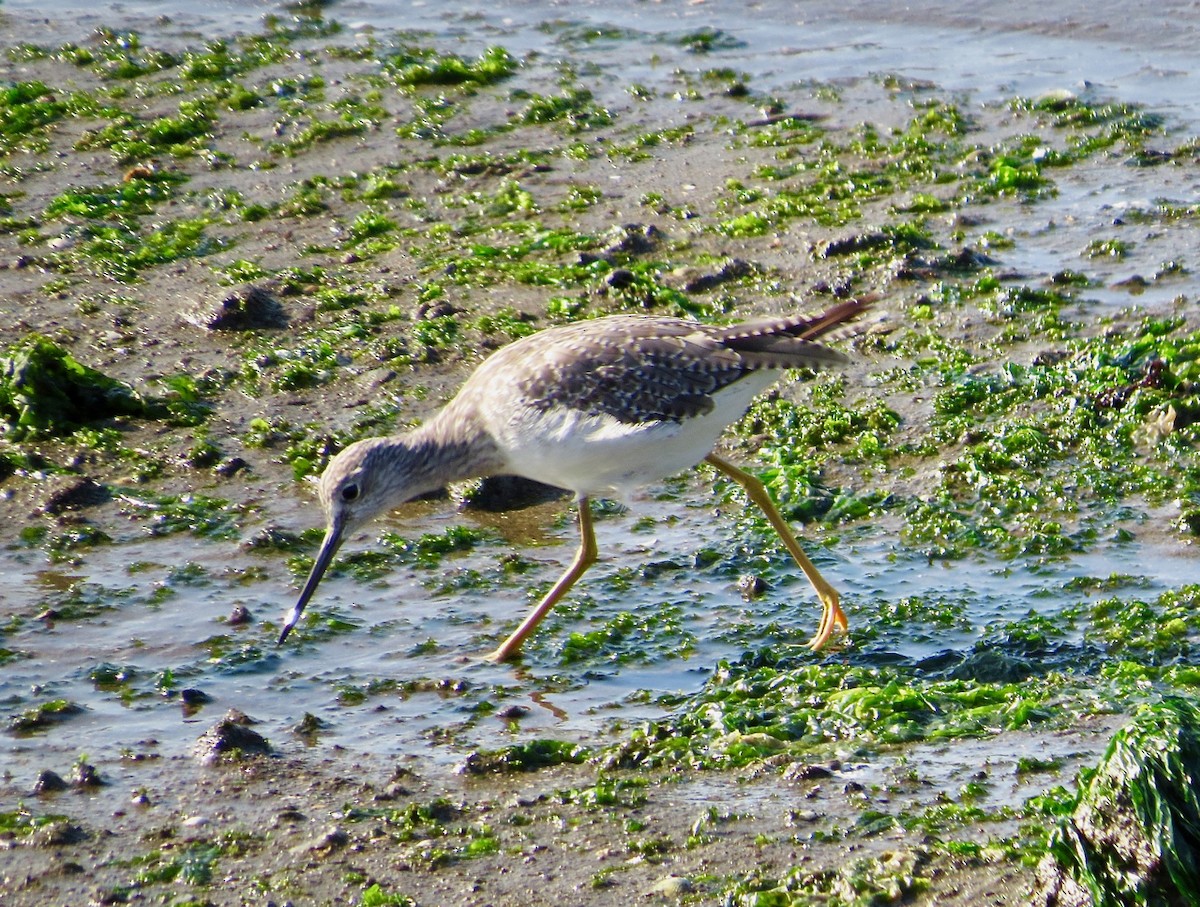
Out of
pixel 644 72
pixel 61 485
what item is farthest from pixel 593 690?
pixel 644 72

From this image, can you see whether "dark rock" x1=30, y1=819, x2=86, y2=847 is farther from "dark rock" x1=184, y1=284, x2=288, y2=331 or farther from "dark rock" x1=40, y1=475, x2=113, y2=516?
"dark rock" x1=184, y1=284, x2=288, y2=331

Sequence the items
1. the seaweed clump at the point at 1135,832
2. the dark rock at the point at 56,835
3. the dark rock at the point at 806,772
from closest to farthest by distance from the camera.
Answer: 1. the seaweed clump at the point at 1135,832
2. the dark rock at the point at 56,835
3. the dark rock at the point at 806,772

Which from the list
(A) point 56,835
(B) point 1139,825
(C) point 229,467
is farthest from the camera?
(C) point 229,467

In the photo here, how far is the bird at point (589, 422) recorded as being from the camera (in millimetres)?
6422

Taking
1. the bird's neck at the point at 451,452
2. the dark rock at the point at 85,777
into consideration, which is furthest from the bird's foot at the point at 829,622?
the dark rock at the point at 85,777

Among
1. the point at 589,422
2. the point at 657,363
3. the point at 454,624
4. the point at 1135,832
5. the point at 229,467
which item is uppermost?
the point at 657,363

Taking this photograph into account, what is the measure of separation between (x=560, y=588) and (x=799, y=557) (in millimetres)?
988

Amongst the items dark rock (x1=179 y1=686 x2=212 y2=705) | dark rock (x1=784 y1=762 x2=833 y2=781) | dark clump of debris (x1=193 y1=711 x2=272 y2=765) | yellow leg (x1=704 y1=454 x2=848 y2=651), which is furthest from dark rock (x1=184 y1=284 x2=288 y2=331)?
dark rock (x1=784 y1=762 x2=833 y2=781)

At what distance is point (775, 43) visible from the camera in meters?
12.8

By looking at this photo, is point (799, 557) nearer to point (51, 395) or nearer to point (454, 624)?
point (454, 624)

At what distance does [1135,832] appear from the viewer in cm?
408

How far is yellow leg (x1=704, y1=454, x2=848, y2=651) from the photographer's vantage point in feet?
21.1

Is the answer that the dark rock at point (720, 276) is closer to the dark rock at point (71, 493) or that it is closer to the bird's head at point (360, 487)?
the bird's head at point (360, 487)

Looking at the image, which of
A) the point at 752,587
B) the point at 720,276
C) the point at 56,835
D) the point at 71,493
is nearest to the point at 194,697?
the point at 56,835
